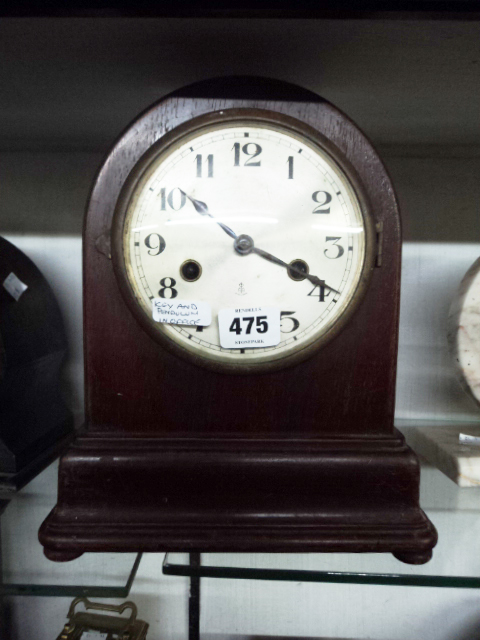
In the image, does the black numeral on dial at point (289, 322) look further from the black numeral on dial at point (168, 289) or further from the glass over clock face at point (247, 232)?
the black numeral on dial at point (168, 289)

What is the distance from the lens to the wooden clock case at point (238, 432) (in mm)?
583

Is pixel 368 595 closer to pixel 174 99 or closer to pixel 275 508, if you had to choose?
pixel 275 508

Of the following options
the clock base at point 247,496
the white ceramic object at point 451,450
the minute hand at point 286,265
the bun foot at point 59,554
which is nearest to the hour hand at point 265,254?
the minute hand at point 286,265

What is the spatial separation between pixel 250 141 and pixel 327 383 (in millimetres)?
331

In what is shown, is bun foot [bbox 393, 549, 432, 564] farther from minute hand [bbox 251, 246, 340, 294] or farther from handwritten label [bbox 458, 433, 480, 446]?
minute hand [bbox 251, 246, 340, 294]

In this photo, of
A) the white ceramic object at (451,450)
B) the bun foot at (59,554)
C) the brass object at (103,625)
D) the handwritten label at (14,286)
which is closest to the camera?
the bun foot at (59,554)

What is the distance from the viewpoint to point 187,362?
61 centimetres

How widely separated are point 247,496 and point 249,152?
44 cm

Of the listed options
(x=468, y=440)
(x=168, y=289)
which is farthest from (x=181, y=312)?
(x=468, y=440)

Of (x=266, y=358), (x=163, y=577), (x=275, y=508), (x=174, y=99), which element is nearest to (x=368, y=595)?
(x=163, y=577)

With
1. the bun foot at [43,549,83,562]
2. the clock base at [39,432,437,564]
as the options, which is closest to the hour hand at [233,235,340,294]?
the clock base at [39,432,437,564]

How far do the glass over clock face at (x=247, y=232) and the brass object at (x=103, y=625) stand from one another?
0.68 m

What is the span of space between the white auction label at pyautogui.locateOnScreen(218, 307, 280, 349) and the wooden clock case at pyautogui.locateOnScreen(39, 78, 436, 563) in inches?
1.7

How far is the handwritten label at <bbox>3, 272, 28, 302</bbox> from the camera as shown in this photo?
812 mm
